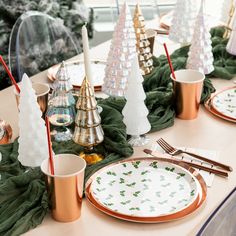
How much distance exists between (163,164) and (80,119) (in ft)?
0.74

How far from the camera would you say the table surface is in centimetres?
104

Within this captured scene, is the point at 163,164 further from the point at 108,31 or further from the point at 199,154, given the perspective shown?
the point at 108,31

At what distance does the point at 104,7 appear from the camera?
3127mm

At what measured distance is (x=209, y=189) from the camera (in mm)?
1171

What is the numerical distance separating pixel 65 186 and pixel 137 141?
39 centimetres

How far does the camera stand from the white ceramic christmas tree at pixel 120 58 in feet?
4.90

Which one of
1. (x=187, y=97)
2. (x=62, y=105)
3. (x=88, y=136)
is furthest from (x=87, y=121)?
(x=187, y=97)

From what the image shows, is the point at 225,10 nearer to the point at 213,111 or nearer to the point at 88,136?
the point at 213,111

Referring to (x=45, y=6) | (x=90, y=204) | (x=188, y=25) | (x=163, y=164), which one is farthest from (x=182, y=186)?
(x=45, y=6)

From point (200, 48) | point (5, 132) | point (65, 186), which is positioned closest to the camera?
point (65, 186)

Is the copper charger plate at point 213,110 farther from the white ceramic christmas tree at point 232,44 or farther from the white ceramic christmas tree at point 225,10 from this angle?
the white ceramic christmas tree at point 225,10

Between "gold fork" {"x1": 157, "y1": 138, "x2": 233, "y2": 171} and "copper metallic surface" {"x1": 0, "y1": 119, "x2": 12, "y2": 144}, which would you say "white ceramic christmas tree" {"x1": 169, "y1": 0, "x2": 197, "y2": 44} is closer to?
"gold fork" {"x1": 157, "y1": 138, "x2": 233, "y2": 171}

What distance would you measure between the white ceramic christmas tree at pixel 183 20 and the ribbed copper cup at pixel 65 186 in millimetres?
973

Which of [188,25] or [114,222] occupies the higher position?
[188,25]
